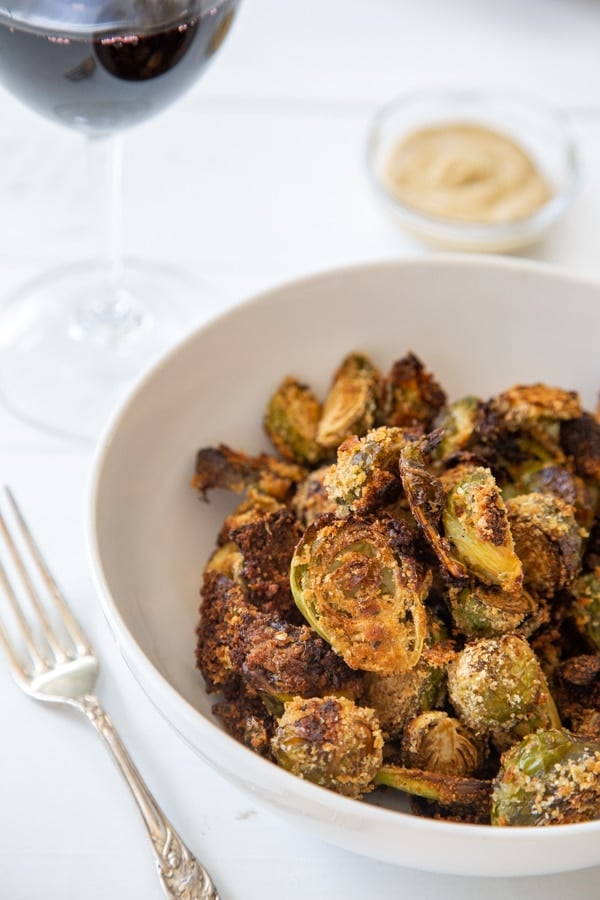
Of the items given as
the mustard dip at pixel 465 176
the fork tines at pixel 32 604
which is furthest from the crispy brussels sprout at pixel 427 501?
the mustard dip at pixel 465 176

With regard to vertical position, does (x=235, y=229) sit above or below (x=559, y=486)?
above

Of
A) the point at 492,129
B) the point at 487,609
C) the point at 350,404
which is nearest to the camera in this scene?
the point at 487,609

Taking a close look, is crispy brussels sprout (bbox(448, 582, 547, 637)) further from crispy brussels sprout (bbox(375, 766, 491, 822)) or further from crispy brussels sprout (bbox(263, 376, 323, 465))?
crispy brussels sprout (bbox(263, 376, 323, 465))

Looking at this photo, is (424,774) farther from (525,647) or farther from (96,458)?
(96,458)

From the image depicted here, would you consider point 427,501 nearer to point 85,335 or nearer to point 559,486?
point 559,486

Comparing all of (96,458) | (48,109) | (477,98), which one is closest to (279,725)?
(96,458)

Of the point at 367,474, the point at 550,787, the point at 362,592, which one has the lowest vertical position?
the point at 550,787

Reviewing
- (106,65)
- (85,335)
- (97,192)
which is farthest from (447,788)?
(97,192)

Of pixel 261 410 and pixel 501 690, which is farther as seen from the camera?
pixel 261 410
